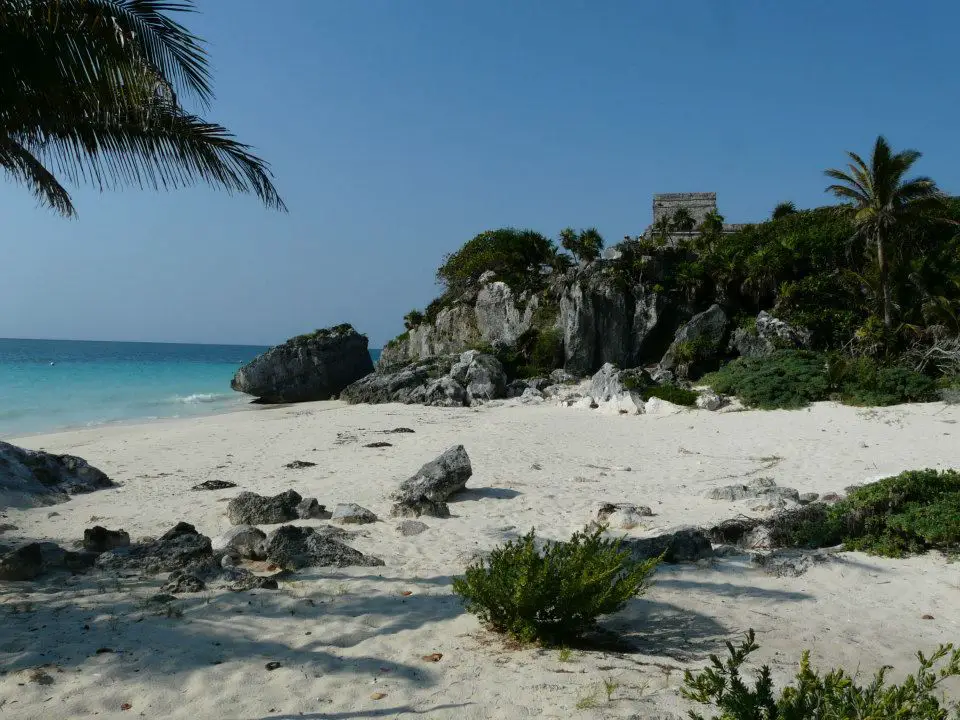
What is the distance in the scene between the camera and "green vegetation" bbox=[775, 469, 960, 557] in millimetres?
6266

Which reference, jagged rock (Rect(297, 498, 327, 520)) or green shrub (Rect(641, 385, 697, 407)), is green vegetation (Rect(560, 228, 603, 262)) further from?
jagged rock (Rect(297, 498, 327, 520))

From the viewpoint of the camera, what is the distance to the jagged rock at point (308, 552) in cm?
610

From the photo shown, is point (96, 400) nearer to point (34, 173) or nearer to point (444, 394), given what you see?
point (444, 394)

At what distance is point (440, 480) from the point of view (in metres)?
9.30

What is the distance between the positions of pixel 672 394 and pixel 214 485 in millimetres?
13277

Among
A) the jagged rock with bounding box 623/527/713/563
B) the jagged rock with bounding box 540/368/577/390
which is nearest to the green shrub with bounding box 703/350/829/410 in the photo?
the jagged rock with bounding box 540/368/577/390

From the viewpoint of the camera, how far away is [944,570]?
228 inches

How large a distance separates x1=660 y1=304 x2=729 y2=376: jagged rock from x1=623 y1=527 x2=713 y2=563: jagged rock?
56.1 feet

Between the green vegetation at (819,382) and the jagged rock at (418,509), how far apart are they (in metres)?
12.2

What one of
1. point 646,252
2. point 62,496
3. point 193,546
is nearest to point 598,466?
point 193,546

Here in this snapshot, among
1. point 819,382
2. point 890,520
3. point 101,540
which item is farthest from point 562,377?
point 101,540

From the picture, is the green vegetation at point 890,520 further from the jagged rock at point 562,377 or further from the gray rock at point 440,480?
the jagged rock at point 562,377

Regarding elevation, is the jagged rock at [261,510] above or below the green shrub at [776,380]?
below

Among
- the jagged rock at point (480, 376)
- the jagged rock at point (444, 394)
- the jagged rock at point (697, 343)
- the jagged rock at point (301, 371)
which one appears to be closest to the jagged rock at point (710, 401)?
the jagged rock at point (697, 343)
